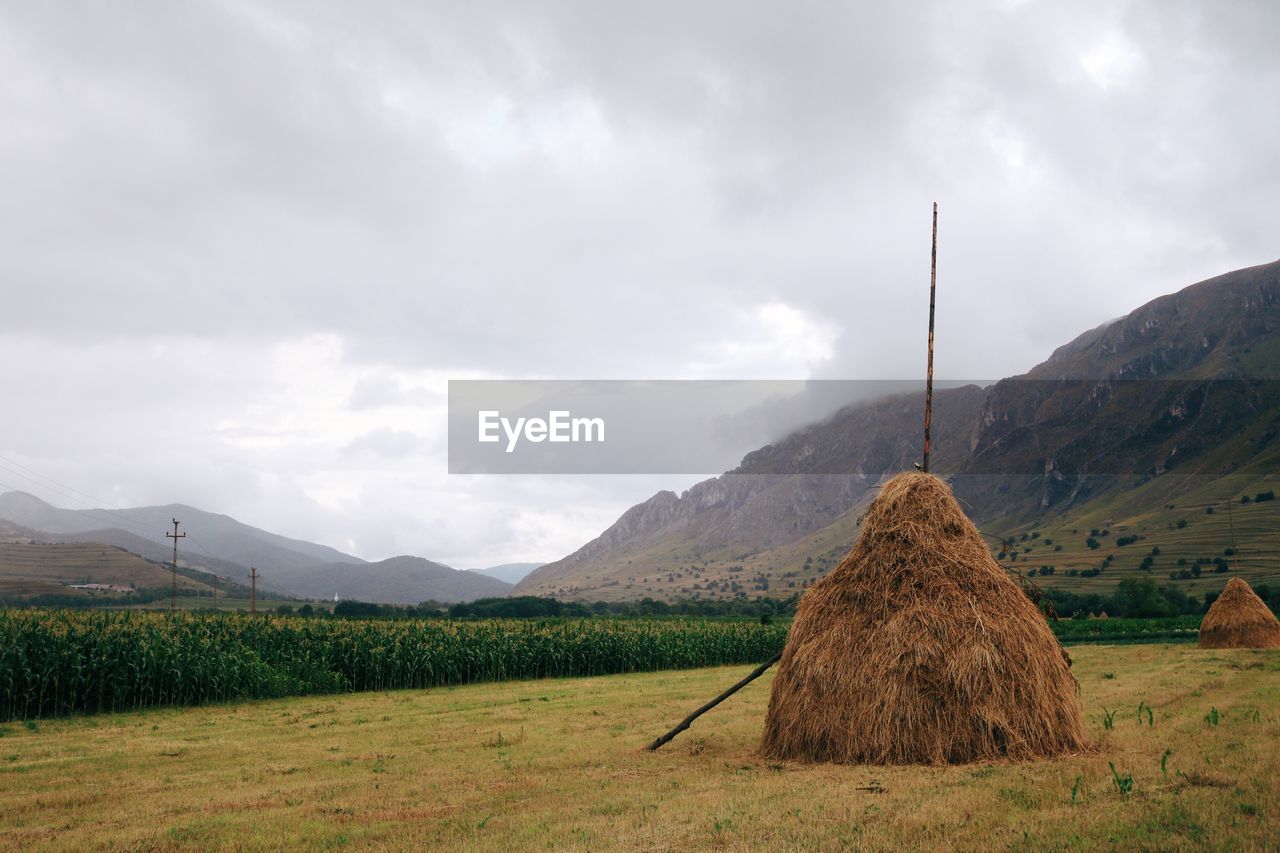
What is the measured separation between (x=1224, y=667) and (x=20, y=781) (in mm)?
33141

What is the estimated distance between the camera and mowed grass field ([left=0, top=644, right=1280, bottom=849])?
9047 millimetres

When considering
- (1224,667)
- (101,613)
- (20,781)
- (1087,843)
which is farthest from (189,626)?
(1224,667)

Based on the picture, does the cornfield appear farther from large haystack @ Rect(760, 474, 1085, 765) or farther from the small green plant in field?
the small green plant in field

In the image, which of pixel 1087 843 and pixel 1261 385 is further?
pixel 1261 385

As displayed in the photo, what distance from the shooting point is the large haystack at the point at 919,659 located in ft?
42.5

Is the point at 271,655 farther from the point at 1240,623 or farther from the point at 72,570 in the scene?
the point at 72,570

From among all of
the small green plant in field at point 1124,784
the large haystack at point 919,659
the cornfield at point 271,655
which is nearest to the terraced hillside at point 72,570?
the cornfield at point 271,655

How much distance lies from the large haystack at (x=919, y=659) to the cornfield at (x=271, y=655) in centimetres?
2269

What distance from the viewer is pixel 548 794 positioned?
12.1m

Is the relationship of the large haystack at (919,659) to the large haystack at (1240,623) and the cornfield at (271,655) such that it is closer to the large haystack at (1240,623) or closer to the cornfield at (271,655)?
the cornfield at (271,655)

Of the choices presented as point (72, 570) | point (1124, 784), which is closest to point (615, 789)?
point (1124, 784)

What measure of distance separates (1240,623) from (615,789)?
3857cm

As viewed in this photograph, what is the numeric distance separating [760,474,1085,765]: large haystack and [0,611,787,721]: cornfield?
22686mm

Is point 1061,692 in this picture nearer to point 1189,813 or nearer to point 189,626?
point 1189,813
